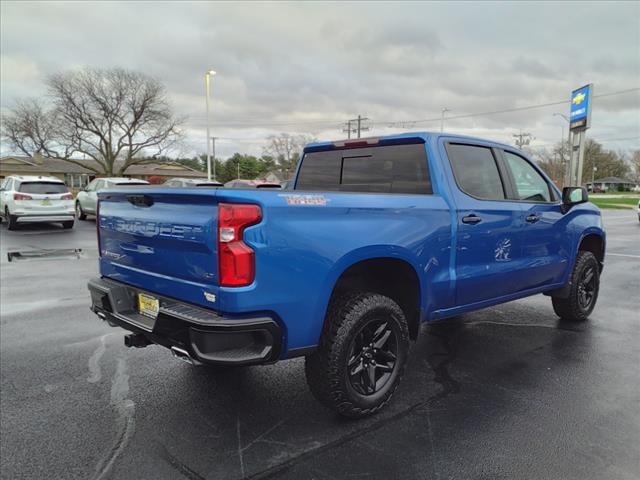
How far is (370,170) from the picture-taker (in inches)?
160

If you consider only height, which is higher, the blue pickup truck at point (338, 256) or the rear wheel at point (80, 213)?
the blue pickup truck at point (338, 256)

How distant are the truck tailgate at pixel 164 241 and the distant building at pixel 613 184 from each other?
120 m

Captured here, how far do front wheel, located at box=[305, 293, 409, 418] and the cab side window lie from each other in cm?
204

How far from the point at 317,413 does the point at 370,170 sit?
2.04 metres

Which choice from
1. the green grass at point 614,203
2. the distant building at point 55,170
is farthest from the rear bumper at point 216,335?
the distant building at point 55,170

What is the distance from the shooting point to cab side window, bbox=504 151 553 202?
4.44 m

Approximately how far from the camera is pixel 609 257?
1047 centimetres

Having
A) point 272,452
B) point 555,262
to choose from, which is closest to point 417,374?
point 272,452

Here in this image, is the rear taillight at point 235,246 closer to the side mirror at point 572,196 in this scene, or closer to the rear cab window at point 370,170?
the rear cab window at point 370,170

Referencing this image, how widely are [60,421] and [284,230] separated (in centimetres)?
Answer: 205

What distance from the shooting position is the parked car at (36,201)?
14367mm

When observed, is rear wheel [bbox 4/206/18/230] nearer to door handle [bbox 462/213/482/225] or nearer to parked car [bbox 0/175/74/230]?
parked car [bbox 0/175/74/230]

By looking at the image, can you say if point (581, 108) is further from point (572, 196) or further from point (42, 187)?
point (42, 187)

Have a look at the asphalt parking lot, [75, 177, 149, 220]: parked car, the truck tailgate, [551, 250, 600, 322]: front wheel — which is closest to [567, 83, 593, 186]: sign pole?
[75, 177, 149, 220]: parked car
